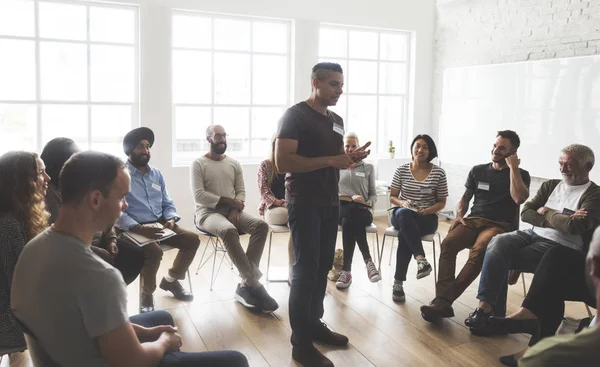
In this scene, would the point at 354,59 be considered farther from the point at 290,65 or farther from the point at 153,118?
the point at 153,118

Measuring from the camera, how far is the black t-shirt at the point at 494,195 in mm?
3617

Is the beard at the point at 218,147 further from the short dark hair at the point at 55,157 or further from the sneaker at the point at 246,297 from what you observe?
the short dark hair at the point at 55,157

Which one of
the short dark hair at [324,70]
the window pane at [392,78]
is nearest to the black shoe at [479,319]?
the short dark hair at [324,70]

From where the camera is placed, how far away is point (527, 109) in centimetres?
575

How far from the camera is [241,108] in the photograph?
6.36m

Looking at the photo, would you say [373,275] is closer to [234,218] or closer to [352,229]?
[352,229]

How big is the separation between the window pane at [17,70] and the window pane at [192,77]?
1.51 meters

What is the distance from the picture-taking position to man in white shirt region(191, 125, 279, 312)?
362cm

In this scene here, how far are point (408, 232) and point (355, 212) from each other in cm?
54

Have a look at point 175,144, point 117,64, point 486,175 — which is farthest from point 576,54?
point 117,64

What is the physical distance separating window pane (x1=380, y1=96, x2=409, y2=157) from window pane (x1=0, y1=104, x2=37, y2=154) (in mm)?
4540

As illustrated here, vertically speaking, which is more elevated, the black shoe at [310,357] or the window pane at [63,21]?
the window pane at [63,21]

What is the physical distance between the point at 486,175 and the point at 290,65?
3.46m


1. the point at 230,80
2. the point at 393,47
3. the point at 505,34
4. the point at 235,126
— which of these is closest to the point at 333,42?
the point at 393,47
